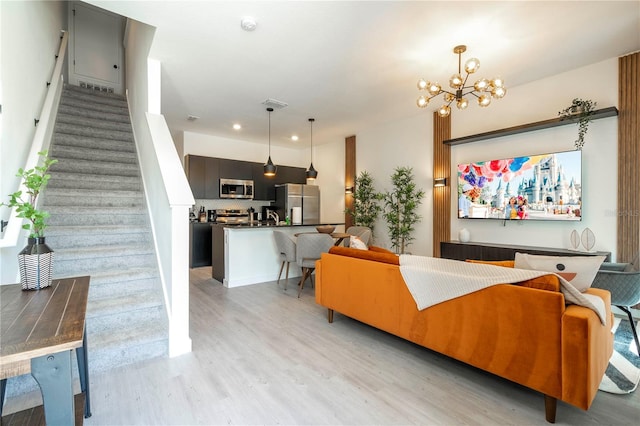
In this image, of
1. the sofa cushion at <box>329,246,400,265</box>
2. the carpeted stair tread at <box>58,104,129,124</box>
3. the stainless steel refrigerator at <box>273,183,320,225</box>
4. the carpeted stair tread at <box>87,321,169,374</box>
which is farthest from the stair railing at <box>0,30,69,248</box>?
the stainless steel refrigerator at <box>273,183,320,225</box>

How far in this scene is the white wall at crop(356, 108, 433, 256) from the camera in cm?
538

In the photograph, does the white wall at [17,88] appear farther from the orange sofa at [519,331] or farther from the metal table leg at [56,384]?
the orange sofa at [519,331]

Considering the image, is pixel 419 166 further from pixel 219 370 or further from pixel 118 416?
pixel 118 416

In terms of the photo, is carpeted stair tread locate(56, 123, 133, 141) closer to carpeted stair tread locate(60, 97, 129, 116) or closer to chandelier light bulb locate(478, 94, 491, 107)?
carpeted stair tread locate(60, 97, 129, 116)

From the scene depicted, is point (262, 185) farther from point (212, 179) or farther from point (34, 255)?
point (34, 255)

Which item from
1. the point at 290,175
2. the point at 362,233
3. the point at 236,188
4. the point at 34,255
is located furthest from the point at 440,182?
the point at 34,255

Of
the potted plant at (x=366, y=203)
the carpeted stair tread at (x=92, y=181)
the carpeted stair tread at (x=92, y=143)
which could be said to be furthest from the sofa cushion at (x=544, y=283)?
the carpeted stair tread at (x=92, y=143)

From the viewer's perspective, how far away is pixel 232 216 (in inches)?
281

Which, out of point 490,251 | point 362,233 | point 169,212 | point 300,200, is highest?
point 300,200

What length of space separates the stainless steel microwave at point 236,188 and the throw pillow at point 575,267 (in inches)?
237

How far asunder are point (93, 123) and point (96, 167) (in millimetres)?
980

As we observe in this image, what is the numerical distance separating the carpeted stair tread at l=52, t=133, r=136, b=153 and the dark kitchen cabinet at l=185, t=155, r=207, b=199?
6.38ft

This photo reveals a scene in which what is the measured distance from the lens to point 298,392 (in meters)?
2.02

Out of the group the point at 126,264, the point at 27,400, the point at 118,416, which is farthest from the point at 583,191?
the point at 27,400
